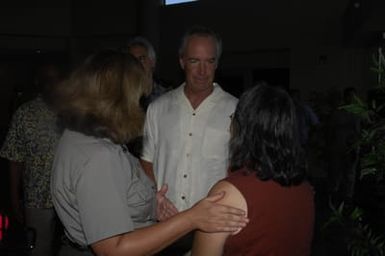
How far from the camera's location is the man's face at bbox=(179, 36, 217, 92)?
3.11 m

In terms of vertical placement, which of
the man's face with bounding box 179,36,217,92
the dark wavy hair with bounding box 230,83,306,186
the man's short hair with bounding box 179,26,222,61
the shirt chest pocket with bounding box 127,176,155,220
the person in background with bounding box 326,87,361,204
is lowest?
the person in background with bounding box 326,87,361,204

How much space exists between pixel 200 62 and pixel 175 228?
1407mm

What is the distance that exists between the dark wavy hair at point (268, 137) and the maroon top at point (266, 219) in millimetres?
37

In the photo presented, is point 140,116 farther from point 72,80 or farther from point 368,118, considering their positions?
point 368,118

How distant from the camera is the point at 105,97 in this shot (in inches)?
75.3

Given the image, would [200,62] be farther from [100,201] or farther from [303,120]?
[100,201]

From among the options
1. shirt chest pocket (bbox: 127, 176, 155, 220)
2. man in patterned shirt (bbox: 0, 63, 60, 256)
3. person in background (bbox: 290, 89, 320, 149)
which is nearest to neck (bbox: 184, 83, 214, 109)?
person in background (bbox: 290, 89, 320, 149)

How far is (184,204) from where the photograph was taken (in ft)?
10.1

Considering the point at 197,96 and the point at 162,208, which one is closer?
the point at 162,208

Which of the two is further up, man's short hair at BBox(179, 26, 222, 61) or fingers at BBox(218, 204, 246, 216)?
man's short hair at BBox(179, 26, 222, 61)

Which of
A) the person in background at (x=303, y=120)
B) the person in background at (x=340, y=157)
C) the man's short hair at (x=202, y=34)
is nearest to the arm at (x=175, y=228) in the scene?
the person in background at (x=303, y=120)

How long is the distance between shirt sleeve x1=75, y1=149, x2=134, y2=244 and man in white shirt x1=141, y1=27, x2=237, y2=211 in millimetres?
1231

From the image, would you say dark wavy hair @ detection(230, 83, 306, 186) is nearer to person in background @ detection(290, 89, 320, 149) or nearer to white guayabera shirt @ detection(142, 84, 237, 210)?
person in background @ detection(290, 89, 320, 149)

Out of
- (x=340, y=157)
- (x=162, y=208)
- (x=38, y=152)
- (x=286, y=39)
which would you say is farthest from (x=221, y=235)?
(x=286, y=39)
